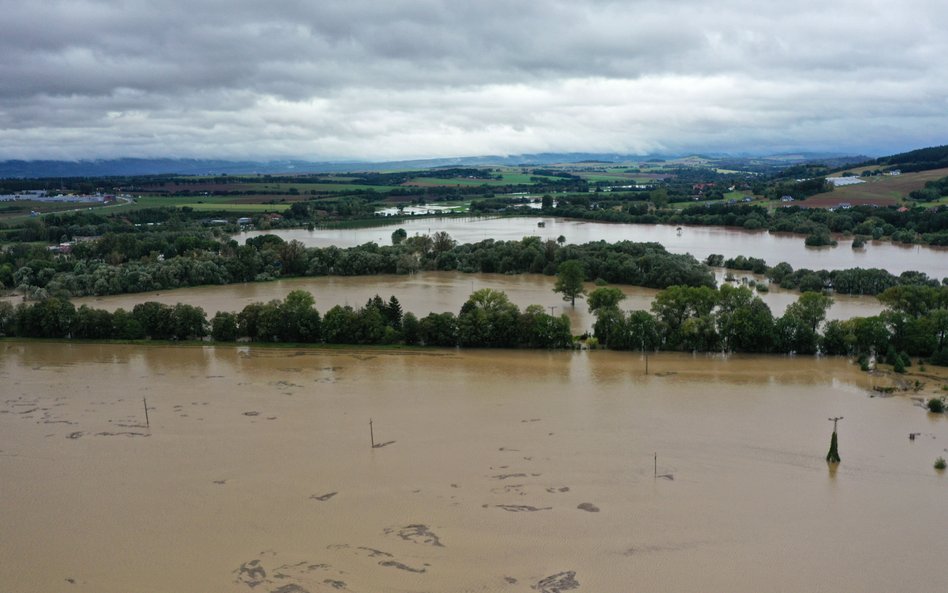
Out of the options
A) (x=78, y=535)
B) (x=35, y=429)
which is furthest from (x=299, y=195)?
(x=78, y=535)

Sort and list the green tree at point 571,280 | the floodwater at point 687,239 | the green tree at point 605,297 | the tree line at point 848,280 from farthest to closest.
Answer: the floodwater at point 687,239
the tree line at point 848,280
the green tree at point 571,280
the green tree at point 605,297

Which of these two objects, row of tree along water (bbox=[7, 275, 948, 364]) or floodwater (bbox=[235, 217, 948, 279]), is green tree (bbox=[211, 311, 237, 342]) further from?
floodwater (bbox=[235, 217, 948, 279])

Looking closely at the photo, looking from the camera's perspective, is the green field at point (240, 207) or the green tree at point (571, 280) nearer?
the green tree at point (571, 280)

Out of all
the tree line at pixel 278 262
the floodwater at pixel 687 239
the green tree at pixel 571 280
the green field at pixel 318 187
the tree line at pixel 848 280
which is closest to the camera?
the green tree at pixel 571 280

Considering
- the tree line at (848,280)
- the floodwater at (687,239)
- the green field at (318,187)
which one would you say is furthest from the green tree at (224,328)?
the green field at (318,187)

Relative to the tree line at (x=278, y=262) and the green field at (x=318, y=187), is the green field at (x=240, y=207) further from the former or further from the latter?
the tree line at (x=278, y=262)

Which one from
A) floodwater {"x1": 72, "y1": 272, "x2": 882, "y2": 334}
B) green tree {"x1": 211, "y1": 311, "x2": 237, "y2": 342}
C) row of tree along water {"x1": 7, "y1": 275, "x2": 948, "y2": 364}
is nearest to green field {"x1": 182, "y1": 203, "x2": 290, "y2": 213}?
floodwater {"x1": 72, "y1": 272, "x2": 882, "y2": 334}

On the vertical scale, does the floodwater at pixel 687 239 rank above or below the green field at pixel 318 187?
below

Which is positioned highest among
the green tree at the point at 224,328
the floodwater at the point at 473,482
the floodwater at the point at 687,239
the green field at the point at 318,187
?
the green field at the point at 318,187
